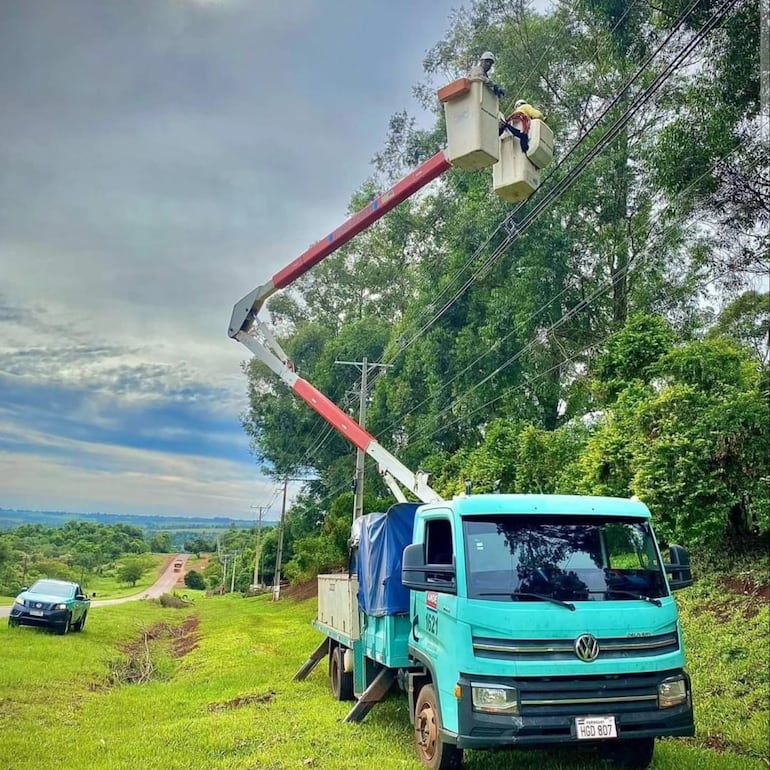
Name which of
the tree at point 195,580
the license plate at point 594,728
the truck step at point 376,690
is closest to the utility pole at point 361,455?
the truck step at point 376,690

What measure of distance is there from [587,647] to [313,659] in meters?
7.25

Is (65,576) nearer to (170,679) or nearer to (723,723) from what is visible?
(170,679)

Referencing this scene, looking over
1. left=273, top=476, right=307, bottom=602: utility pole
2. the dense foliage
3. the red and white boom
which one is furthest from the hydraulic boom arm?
left=273, top=476, right=307, bottom=602: utility pole

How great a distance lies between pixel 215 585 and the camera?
293 ft

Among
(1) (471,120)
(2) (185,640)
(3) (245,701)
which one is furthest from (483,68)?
(2) (185,640)

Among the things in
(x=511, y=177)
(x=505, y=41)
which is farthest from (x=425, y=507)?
(x=505, y=41)

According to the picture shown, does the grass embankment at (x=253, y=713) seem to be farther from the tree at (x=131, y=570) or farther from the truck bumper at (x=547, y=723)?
the tree at (x=131, y=570)

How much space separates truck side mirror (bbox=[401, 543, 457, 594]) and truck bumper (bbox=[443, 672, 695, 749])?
0.77 m

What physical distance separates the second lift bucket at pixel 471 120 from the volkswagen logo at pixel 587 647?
4433 mm

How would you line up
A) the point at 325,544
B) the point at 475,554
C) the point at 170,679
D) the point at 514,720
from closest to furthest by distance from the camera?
the point at 514,720 < the point at 475,554 < the point at 170,679 < the point at 325,544

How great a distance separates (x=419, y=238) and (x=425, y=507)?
62.8 ft

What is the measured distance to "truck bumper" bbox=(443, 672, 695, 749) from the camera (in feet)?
16.1

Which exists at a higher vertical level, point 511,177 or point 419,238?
point 419,238

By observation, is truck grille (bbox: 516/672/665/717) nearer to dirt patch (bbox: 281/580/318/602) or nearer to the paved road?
the paved road
